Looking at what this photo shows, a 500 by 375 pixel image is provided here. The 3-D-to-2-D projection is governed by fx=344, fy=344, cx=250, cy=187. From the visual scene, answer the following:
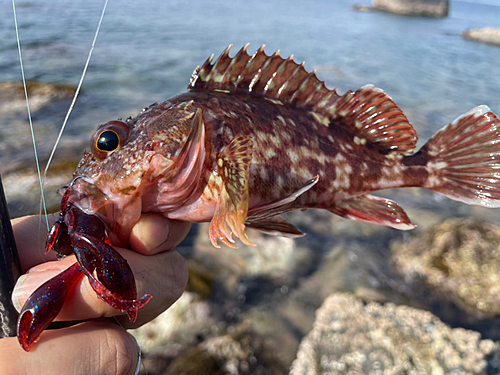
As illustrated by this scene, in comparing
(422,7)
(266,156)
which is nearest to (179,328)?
(266,156)

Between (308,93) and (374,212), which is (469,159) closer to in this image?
(374,212)

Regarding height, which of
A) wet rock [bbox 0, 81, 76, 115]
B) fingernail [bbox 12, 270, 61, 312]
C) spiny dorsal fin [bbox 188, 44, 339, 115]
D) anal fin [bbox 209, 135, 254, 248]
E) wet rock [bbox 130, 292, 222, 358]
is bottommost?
wet rock [bbox 130, 292, 222, 358]

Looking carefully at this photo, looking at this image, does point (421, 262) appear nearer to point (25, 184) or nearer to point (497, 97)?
point (25, 184)

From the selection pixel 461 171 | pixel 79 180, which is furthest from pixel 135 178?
pixel 461 171

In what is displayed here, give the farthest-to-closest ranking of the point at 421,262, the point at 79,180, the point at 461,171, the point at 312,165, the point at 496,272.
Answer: the point at 421,262, the point at 496,272, the point at 461,171, the point at 312,165, the point at 79,180

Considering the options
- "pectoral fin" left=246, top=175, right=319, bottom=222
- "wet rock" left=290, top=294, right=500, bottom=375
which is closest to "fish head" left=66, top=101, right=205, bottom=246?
"pectoral fin" left=246, top=175, right=319, bottom=222

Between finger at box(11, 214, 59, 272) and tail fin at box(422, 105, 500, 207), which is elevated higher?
tail fin at box(422, 105, 500, 207)

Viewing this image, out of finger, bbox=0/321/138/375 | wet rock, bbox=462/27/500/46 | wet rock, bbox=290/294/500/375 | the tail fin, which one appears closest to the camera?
finger, bbox=0/321/138/375

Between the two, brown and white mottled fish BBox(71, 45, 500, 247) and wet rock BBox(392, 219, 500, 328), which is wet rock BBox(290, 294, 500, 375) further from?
brown and white mottled fish BBox(71, 45, 500, 247)
